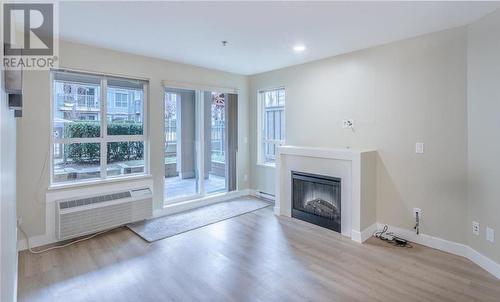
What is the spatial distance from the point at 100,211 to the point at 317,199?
3.02 metres

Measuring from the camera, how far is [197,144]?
4926 millimetres

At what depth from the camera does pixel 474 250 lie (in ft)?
9.29

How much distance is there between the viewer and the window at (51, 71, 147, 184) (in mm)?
3473

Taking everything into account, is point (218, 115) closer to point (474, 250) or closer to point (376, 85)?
point (376, 85)

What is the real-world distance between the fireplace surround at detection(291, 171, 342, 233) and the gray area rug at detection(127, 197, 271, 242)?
2.90ft

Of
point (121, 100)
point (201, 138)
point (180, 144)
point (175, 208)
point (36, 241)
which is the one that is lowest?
point (36, 241)

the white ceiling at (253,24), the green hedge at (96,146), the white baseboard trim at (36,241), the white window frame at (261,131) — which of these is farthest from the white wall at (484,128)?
the white baseboard trim at (36,241)

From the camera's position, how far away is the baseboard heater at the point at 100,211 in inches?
130

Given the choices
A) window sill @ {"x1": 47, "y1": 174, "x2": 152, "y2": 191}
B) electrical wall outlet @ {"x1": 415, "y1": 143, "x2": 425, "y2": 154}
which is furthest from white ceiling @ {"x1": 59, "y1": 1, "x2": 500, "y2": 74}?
window sill @ {"x1": 47, "y1": 174, "x2": 152, "y2": 191}

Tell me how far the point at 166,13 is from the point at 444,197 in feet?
11.8

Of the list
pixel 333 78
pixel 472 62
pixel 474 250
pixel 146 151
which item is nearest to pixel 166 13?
pixel 146 151

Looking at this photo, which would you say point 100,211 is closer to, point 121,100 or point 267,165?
point 121,100

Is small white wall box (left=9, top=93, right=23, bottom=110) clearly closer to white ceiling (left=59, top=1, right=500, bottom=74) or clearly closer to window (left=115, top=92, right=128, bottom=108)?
white ceiling (left=59, top=1, right=500, bottom=74)

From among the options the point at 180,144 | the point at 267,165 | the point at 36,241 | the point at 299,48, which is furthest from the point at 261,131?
the point at 36,241
